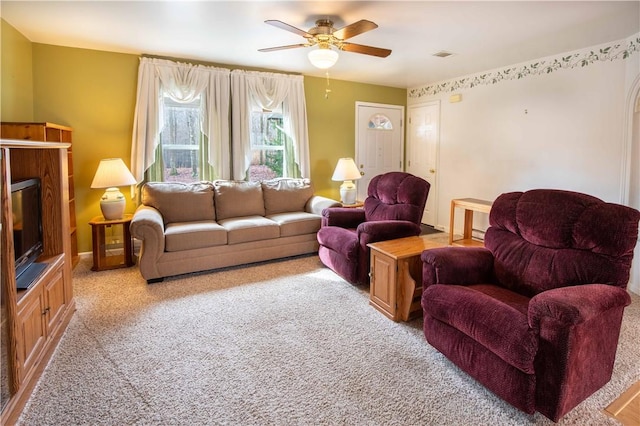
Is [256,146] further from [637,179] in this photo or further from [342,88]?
[637,179]

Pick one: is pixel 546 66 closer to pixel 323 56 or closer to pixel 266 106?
pixel 323 56

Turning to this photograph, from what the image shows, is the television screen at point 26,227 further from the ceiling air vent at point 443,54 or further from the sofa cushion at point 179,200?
the ceiling air vent at point 443,54

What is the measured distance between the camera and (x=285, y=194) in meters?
4.70

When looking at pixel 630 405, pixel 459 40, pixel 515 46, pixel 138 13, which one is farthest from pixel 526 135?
pixel 138 13

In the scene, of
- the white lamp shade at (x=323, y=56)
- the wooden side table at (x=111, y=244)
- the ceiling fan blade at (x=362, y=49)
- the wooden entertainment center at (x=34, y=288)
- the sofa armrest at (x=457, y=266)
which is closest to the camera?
the wooden entertainment center at (x=34, y=288)

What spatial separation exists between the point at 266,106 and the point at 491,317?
4020 mm

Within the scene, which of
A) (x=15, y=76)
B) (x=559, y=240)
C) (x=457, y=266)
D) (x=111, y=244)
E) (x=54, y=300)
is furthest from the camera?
(x=111, y=244)

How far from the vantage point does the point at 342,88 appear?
5.61 meters

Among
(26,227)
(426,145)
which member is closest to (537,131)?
(426,145)

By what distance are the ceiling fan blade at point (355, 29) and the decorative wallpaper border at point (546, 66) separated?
2.62 metres

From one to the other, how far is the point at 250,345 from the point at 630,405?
1949mm

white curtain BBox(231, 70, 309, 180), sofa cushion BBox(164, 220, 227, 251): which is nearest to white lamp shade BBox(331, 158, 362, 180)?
white curtain BBox(231, 70, 309, 180)

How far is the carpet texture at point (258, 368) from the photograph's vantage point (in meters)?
1.78

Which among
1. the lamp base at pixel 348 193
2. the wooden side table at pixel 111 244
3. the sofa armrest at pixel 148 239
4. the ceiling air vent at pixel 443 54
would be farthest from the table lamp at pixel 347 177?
the wooden side table at pixel 111 244
